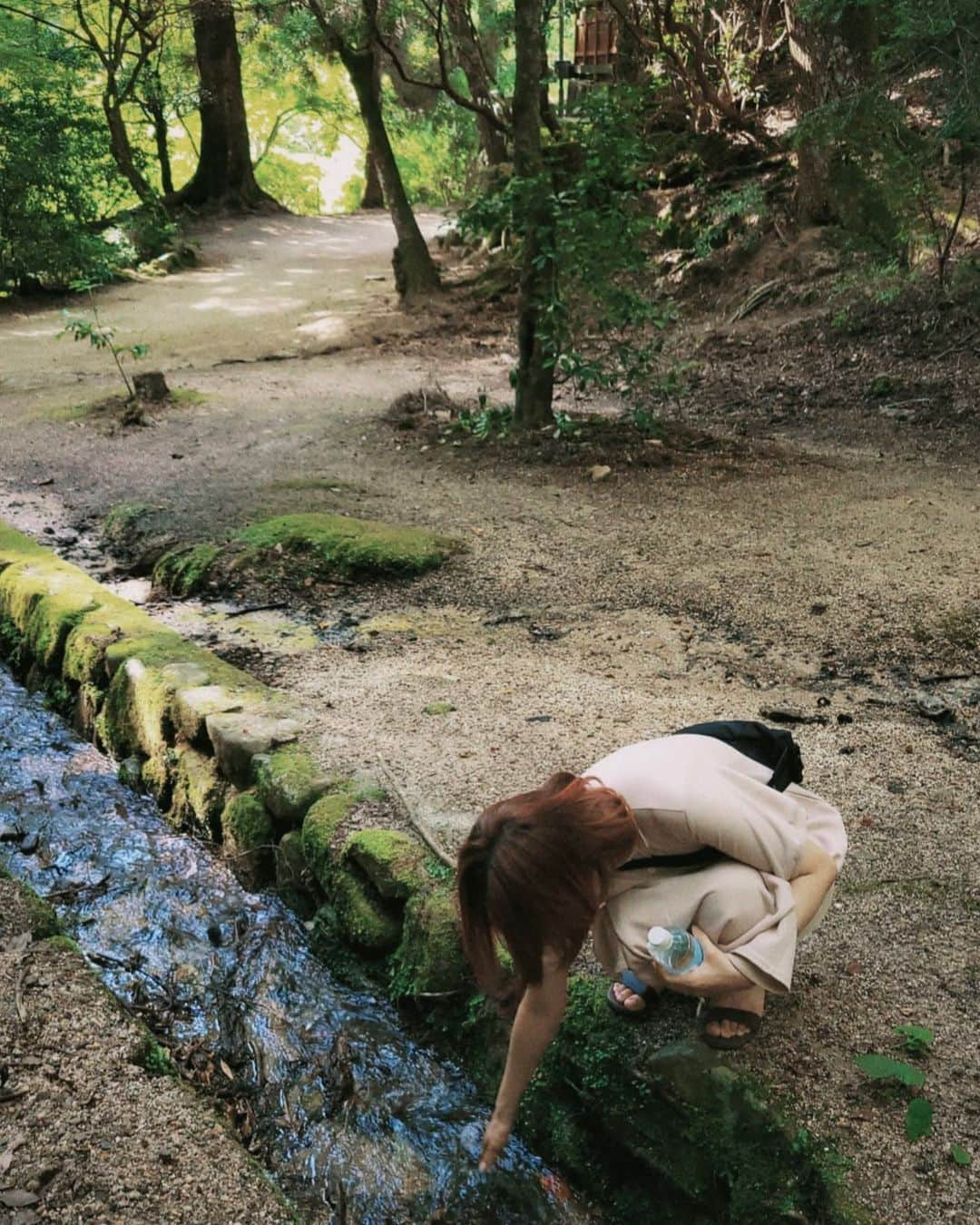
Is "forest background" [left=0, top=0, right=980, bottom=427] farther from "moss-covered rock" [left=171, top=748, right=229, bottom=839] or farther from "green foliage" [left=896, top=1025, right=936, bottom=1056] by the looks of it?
"green foliage" [left=896, top=1025, right=936, bottom=1056]

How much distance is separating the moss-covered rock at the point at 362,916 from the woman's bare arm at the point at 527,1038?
0.64m

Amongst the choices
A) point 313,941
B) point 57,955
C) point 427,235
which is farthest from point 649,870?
point 427,235

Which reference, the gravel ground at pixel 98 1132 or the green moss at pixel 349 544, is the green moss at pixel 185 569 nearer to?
the green moss at pixel 349 544

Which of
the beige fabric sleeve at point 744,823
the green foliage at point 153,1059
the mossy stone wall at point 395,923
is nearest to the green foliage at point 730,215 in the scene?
the mossy stone wall at point 395,923

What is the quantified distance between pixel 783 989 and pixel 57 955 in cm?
160

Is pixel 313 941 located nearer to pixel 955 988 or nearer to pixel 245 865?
pixel 245 865

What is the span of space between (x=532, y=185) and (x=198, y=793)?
14.1 ft

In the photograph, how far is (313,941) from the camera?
273 cm

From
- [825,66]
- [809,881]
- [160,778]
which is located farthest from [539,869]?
[825,66]

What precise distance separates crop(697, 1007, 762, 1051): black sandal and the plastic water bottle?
0.19m

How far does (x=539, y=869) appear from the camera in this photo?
156 centimetres

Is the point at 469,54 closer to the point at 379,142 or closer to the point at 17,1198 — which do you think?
the point at 379,142

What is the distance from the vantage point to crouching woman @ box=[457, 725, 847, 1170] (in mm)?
1587

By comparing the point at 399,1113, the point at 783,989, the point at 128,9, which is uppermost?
the point at 128,9
